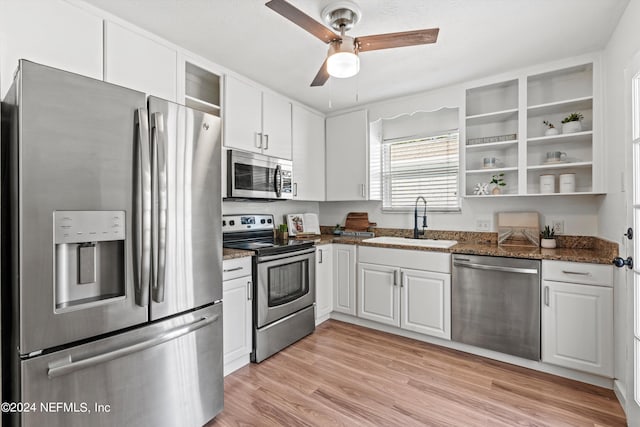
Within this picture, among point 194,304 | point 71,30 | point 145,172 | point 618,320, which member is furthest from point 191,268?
point 618,320

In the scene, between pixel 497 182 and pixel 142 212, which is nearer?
pixel 142 212

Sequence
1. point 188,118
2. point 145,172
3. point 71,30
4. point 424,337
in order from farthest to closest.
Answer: point 424,337 < point 71,30 < point 188,118 < point 145,172

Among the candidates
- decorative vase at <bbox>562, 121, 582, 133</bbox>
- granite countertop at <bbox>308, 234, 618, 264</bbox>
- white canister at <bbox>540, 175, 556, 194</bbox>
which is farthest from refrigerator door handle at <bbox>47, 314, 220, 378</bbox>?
decorative vase at <bbox>562, 121, 582, 133</bbox>

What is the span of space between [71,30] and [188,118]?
34.4 inches

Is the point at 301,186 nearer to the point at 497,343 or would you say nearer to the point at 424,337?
the point at 424,337

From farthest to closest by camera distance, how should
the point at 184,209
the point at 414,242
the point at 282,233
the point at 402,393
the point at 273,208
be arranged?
1. the point at 273,208
2. the point at 282,233
3. the point at 414,242
4. the point at 402,393
5. the point at 184,209

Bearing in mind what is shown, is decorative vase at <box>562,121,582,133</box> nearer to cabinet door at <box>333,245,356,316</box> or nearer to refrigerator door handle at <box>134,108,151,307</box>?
cabinet door at <box>333,245,356,316</box>

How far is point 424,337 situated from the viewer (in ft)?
9.37

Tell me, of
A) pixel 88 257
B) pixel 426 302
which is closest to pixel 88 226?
pixel 88 257

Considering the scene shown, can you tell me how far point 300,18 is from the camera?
154 cm

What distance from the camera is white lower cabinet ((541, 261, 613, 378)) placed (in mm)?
2064

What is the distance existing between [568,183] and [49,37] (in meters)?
3.61

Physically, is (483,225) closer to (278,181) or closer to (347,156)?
(347,156)

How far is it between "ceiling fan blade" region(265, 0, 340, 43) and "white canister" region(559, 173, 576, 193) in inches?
85.1
